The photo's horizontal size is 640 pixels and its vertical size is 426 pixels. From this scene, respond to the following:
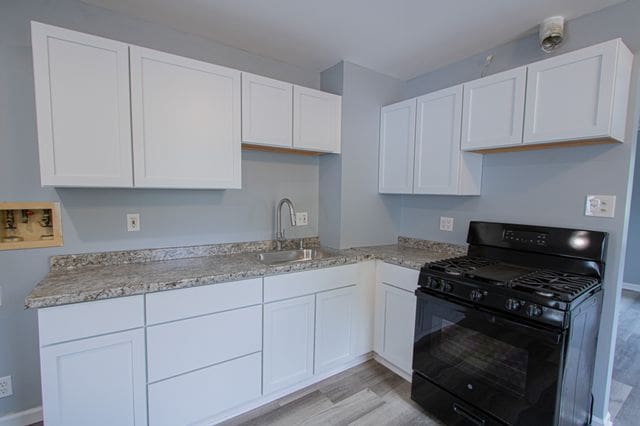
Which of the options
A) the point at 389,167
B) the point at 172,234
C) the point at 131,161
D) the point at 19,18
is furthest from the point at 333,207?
the point at 19,18

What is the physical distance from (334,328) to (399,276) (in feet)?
2.00

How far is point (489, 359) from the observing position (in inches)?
59.1

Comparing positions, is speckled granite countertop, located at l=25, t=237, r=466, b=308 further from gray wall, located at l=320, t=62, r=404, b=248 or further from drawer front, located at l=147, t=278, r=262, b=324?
gray wall, located at l=320, t=62, r=404, b=248

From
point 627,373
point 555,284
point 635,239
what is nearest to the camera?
point 555,284

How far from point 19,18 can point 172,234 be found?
4.60 ft

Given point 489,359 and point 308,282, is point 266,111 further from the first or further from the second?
point 489,359

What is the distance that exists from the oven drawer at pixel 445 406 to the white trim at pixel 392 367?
0.87 ft

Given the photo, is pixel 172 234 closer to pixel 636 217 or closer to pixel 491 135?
pixel 491 135

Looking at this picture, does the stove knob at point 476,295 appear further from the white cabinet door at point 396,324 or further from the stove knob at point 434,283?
the white cabinet door at point 396,324

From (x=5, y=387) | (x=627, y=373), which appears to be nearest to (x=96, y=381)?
(x=5, y=387)

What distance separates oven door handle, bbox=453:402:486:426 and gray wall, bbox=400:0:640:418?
77cm

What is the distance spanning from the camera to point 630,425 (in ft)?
5.59

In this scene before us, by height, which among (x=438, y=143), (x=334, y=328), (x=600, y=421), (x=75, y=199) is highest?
(x=438, y=143)

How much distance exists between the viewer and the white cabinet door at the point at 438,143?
6.79 ft
